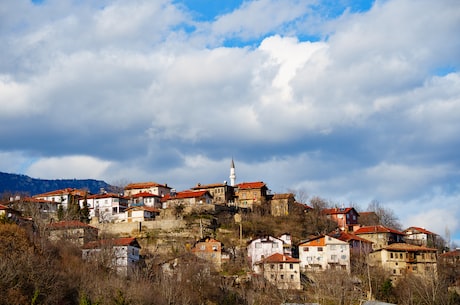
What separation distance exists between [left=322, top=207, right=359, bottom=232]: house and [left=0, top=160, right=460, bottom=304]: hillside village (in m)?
0.14

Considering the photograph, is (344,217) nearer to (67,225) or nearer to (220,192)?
(220,192)

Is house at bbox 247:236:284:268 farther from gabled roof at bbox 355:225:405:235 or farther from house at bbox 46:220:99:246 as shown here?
house at bbox 46:220:99:246

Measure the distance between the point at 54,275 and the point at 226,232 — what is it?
98.1ft

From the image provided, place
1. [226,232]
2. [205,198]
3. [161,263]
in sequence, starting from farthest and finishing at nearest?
[205,198]
[226,232]
[161,263]

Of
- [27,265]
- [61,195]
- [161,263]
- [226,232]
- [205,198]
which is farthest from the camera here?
[61,195]

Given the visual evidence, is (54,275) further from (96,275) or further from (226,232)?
(226,232)

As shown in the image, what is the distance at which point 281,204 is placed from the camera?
302 ft

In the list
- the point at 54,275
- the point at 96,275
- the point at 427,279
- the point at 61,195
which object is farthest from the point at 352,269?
the point at 61,195

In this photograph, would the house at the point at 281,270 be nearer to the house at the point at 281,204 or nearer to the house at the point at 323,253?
the house at the point at 323,253

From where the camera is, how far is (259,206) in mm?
92625

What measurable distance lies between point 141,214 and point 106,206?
913cm

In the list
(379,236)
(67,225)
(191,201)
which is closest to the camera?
(67,225)

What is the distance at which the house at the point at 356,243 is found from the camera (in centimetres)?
8081

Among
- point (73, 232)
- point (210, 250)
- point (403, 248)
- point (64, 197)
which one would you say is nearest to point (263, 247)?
point (210, 250)
